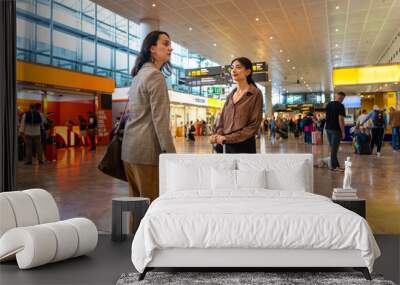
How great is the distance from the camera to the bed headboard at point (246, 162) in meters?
3.68

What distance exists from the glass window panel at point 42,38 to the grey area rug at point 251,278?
14.0 m

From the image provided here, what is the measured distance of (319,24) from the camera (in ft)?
46.2

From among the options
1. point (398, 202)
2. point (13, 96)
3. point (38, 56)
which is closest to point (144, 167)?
point (13, 96)

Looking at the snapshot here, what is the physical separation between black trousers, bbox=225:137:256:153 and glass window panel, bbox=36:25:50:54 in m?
13.2

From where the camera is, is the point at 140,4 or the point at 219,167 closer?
the point at 219,167

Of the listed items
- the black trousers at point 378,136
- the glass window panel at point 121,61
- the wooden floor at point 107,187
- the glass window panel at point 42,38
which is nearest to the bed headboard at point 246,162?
the wooden floor at point 107,187

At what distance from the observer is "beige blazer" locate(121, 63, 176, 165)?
9.55ft

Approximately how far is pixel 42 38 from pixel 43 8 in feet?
4.23

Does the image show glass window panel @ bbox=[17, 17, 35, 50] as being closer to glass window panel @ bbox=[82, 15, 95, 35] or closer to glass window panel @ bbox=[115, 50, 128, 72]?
glass window panel @ bbox=[82, 15, 95, 35]

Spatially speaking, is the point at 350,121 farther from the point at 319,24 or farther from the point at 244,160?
the point at 244,160

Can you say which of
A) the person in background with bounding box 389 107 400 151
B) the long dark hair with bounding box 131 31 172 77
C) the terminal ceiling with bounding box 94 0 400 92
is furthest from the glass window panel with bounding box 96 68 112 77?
the long dark hair with bounding box 131 31 172 77

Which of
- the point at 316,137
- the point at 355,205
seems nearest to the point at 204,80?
the point at 316,137

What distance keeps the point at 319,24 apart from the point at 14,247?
43.5ft

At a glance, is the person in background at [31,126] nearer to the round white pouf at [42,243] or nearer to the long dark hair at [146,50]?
the round white pouf at [42,243]
